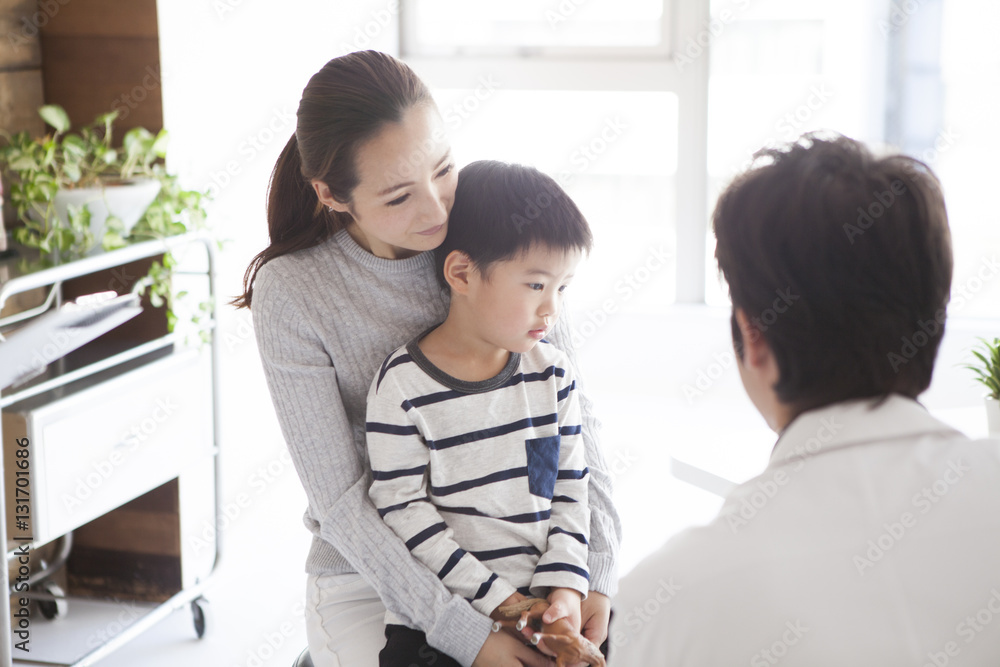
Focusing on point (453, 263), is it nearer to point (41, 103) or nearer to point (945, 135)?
point (41, 103)

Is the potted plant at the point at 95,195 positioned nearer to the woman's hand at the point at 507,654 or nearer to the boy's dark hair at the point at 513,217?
the boy's dark hair at the point at 513,217

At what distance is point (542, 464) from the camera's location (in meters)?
1.31

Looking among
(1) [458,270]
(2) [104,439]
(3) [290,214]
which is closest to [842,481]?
(1) [458,270]

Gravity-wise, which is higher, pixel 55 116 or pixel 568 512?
pixel 55 116

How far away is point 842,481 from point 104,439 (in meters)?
1.71

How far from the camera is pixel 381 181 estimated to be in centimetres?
129

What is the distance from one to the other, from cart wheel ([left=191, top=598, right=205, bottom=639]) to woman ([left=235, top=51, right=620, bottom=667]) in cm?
116

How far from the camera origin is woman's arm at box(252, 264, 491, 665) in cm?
126

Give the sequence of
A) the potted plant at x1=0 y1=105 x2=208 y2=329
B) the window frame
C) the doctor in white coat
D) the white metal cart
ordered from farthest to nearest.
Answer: the window frame < the potted plant at x1=0 y1=105 x2=208 y2=329 < the white metal cart < the doctor in white coat

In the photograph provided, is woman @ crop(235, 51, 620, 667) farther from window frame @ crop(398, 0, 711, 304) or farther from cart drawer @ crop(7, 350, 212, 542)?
window frame @ crop(398, 0, 711, 304)

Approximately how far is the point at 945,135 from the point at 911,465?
3468mm

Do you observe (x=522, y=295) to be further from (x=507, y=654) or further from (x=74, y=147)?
(x=74, y=147)

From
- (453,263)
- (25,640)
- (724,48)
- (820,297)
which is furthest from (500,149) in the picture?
(820,297)

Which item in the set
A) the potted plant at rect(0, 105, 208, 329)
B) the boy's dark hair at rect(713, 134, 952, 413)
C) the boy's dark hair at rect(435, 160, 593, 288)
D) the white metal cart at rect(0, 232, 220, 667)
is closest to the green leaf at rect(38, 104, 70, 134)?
the potted plant at rect(0, 105, 208, 329)
